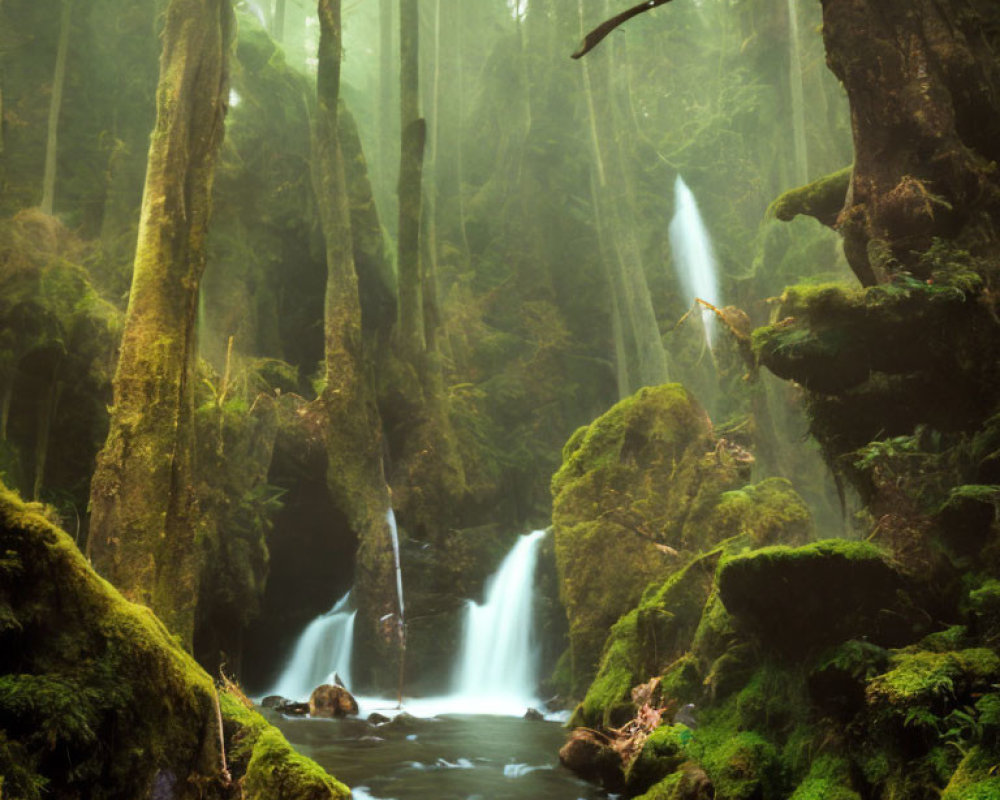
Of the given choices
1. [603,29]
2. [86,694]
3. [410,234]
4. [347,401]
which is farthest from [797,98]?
[86,694]

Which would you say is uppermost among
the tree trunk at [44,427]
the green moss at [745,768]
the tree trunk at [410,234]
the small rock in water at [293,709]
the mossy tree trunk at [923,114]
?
the tree trunk at [410,234]

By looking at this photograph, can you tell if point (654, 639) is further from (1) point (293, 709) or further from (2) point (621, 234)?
(2) point (621, 234)

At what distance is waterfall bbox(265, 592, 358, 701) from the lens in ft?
46.8

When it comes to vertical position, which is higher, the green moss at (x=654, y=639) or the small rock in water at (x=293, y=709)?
the green moss at (x=654, y=639)

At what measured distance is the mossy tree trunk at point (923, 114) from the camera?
7.06m

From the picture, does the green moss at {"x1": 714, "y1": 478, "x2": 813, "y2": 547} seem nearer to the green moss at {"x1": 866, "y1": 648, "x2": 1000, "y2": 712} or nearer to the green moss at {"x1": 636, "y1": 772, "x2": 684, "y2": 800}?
the green moss at {"x1": 636, "y1": 772, "x2": 684, "y2": 800}

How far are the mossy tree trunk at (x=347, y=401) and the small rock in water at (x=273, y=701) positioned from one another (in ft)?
7.15

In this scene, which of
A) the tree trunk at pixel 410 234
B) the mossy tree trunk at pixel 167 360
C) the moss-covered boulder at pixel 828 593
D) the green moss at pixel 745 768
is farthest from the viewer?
the tree trunk at pixel 410 234

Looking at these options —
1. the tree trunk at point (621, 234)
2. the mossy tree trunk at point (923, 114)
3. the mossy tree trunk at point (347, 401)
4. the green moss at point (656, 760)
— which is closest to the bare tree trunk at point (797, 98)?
the tree trunk at point (621, 234)

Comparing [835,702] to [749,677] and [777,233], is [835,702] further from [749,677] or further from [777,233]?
[777,233]

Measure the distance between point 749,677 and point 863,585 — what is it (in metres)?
1.52

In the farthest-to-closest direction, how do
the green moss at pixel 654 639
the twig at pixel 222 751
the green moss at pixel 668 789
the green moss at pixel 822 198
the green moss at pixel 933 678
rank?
1. the green moss at pixel 654 639
2. the green moss at pixel 822 198
3. the green moss at pixel 668 789
4. the green moss at pixel 933 678
5. the twig at pixel 222 751

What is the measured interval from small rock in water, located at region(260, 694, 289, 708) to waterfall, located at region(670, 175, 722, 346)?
14984 millimetres

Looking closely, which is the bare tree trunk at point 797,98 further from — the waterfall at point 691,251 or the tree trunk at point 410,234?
the tree trunk at point 410,234
